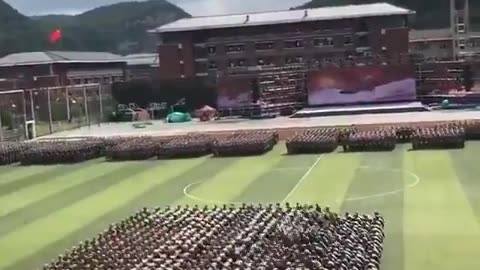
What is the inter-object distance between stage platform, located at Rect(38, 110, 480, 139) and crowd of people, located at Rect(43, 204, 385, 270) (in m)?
19.0

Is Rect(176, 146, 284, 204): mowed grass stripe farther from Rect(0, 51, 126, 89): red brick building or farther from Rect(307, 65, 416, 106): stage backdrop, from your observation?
Rect(0, 51, 126, 89): red brick building

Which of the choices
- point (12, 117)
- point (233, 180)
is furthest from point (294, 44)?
point (233, 180)

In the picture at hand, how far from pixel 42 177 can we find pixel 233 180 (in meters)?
7.21

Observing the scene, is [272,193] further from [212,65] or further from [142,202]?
[212,65]

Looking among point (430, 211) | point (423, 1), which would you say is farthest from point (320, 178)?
point (423, 1)

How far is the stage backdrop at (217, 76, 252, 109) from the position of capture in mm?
46438

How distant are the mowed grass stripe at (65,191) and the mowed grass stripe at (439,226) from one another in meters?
8.93

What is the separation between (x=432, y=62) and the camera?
47.3 m

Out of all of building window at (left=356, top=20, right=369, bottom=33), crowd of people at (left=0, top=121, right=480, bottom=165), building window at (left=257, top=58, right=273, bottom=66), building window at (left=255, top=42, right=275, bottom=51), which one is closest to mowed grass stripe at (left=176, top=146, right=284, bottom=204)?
crowd of people at (left=0, top=121, right=480, bottom=165)

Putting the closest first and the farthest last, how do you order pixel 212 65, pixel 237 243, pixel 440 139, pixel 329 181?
pixel 237 243
pixel 329 181
pixel 440 139
pixel 212 65

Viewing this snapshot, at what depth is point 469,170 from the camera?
21.8 metres

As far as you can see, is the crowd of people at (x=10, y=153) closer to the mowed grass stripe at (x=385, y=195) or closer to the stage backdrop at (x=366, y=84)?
the mowed grass stripe at (x=385, y=195)

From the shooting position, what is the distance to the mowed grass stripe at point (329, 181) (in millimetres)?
18500

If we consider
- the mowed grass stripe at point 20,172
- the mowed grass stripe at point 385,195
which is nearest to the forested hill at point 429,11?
the mowed grass stripe at point 20,172
